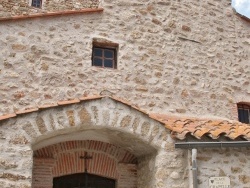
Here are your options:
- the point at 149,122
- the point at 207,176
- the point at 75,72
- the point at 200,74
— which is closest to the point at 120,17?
the point at 75,72

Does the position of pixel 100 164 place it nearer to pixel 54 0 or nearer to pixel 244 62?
pixel 244 62

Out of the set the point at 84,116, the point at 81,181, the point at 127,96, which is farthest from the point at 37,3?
the point at 84,116

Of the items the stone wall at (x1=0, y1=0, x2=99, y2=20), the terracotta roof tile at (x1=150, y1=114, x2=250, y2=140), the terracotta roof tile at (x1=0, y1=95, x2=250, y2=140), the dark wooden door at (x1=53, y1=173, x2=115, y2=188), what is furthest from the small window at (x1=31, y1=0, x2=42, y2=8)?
the terracotta roof tile at (x1=150, y1=114, x2=250, y2=140)

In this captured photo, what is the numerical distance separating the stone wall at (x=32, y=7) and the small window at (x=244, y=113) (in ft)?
26.6

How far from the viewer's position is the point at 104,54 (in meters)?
7.64

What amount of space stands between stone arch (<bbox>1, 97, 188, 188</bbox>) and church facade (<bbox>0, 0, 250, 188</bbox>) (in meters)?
0.02

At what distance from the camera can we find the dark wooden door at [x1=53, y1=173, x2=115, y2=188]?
22.5 feet

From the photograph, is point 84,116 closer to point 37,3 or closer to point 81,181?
point 81,181

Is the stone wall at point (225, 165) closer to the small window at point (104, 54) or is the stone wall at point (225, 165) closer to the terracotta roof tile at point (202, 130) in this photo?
the terracotta roof tile at point (202, 130)

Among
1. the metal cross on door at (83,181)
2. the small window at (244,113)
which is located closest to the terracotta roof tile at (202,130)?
the metal cross on door at (83,181)

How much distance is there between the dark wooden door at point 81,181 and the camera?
685 centimetres

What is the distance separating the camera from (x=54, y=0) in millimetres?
14797

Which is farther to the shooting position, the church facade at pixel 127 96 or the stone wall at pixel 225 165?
the stone wall at pixel 225 165

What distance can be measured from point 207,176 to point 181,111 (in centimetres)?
215
